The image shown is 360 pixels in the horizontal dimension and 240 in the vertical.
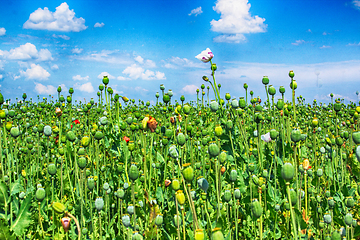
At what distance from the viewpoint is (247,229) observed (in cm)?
187

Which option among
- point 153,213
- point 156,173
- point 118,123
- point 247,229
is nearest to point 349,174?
point 247,229

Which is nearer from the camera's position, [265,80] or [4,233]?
[4,233]

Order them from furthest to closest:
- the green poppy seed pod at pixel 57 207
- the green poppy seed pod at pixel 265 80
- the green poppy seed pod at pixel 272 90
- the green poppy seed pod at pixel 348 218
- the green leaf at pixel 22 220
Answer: the green poppy seed pod at pixel 265 80 → the green poppy seed pod at pixel 272 90 → the green leaf at pixel 22 220 → the green poppy seed pod at pixel 348 218 → the green poppy seed pod at pixel 57 207

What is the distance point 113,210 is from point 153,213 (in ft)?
1.89

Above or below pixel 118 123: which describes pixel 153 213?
below

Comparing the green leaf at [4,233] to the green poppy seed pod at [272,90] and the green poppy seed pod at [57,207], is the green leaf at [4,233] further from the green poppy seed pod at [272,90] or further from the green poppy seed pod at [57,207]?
the green poppy seed pod at [272,90]

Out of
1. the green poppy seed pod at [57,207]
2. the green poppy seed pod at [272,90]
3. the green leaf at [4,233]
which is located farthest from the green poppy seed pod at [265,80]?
the green leaf at [4,233]

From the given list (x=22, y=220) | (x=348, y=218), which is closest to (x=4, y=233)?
(x=22, y=220)

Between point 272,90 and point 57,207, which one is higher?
point 272,90

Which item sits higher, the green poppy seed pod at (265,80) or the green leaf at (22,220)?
the green poppy seed pod at (265,80)

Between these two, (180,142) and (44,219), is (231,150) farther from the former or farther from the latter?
(44,219)

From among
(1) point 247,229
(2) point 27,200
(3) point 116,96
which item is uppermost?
(3) point 116,96

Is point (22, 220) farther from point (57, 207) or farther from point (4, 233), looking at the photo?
point (57, 207)

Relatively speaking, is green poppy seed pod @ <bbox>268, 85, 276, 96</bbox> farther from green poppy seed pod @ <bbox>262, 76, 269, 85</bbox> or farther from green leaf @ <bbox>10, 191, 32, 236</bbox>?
green leaf @ <bbox>10, 191, 32, 236</bbox>
